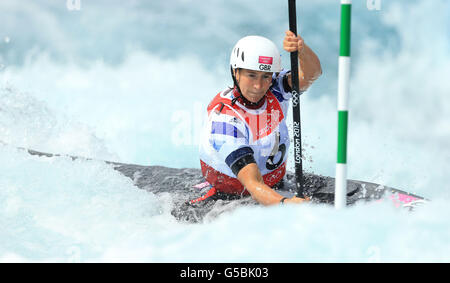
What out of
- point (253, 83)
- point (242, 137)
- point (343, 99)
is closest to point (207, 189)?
point (242, 137)

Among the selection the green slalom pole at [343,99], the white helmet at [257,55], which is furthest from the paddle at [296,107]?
the green slalom pole at [343,99]

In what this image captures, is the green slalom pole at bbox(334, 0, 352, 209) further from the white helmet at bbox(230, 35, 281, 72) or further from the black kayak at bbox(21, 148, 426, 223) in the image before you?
the white helmet at bbox(230, 35, 281, 72)

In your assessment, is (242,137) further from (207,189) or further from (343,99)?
(207,189)

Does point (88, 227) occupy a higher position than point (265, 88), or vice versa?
point (265, 88)

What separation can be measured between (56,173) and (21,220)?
1036 millimetres

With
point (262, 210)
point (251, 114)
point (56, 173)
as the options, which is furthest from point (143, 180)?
point (262, 210)

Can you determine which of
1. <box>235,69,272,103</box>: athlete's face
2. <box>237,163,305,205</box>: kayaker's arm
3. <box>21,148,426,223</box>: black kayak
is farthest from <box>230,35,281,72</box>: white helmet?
<box>21,148,426,223</box>: black kayak

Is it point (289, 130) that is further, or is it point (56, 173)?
point (56, 173)

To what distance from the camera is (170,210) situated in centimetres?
418

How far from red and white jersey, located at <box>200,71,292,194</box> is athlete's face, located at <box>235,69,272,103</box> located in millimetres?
96

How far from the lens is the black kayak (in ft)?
12.4
